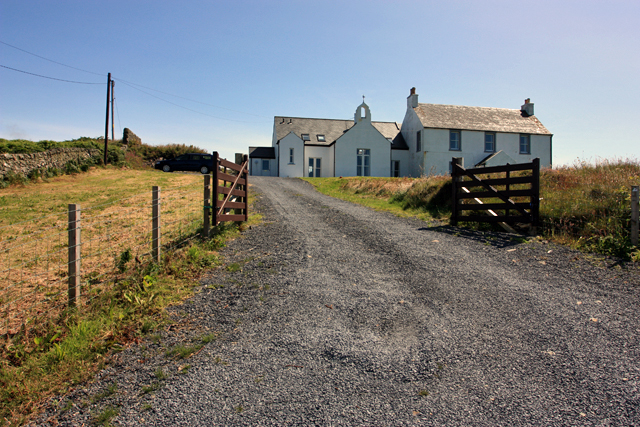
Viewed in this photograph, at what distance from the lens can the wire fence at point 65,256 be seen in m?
5.08

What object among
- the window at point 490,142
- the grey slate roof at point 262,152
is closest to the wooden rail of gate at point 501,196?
the window at point 490,142

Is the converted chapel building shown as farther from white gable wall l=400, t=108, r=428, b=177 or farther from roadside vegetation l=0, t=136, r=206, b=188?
roadside vegetation l=0, t=136, r=206, b=188

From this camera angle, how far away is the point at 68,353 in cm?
390

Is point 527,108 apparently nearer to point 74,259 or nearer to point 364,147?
point 364,147

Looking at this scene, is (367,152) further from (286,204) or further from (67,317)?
(67,317)

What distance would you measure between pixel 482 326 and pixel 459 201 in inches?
321

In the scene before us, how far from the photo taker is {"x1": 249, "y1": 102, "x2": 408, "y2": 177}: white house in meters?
35.8

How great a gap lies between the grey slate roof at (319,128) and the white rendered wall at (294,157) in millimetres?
1593

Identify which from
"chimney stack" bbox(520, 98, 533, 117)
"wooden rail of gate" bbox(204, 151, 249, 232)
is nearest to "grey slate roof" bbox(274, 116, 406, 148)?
"chimney stack" bbox(520, 98, 533, 117)

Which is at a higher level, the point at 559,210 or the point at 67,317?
the point at 559,210

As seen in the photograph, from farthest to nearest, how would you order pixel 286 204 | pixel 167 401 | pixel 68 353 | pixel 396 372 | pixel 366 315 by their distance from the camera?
pixel 286 204 → pixel 366 315 → pixel 68 353 → pixel 396 372 → pixel 167 401

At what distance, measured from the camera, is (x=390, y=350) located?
3.88 metres

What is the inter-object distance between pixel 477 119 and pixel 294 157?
18864mm

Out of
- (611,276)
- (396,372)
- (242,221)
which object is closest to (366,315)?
(396,372)
